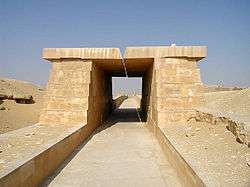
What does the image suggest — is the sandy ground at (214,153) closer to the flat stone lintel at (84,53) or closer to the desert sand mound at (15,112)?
the flat stone lintel at (84,53)

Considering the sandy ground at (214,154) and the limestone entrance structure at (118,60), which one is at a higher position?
the limestone entrance structure at (118,60)

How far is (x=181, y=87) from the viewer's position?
30.8 ft

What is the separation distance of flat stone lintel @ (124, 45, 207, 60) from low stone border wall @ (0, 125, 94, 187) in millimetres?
3665

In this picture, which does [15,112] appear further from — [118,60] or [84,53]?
[118,60]

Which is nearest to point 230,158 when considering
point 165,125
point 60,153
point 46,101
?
point 60,153

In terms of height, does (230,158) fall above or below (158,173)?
above

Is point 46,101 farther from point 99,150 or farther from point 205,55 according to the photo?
point 205,55

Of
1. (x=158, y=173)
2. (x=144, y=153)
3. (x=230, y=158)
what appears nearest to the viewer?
(x=230, y=158)

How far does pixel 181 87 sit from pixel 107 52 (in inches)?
114

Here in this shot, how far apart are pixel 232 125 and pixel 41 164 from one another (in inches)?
151

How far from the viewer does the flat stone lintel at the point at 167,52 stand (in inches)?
373

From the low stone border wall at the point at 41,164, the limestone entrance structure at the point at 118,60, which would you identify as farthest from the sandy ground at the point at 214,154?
the low stone border wall at the point at 41,164

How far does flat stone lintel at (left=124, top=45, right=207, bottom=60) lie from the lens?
948cm

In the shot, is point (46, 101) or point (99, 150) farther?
point (46, 101)
